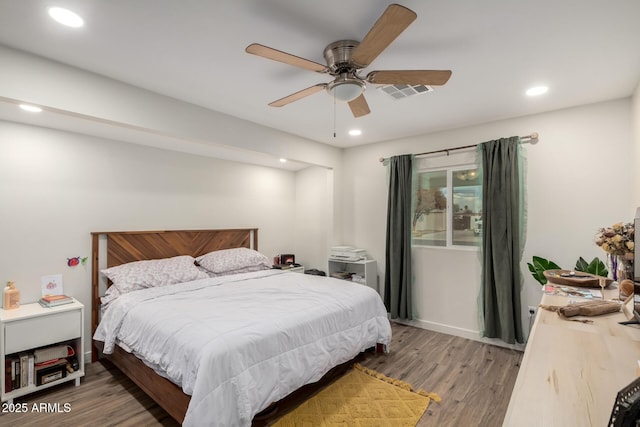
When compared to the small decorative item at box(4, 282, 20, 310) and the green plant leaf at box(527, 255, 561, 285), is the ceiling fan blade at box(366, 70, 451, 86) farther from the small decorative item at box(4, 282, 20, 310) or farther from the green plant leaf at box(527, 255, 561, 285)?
the small decorative item at box(4, 282, 20, 310)

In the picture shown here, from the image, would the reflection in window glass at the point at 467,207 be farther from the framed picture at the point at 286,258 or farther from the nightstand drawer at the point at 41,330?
the nightstand drawer at the point at 41,330

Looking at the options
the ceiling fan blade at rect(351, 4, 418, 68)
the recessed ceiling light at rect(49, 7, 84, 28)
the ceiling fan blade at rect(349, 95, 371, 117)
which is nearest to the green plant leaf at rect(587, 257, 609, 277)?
the ceiling fan blade at rect(349, 95, 371, 117)

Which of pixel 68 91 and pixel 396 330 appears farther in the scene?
pixel 396 330

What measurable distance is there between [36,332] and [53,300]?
0.33 metres

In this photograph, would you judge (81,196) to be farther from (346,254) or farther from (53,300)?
(346,254)

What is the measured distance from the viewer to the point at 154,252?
3.59m

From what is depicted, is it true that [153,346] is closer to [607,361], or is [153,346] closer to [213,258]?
[213,258]

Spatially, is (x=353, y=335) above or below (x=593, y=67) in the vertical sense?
below

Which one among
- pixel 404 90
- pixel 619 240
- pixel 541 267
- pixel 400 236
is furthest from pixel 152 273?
pixel 541 267

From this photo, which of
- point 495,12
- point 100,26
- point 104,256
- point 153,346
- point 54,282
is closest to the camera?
point 495,12

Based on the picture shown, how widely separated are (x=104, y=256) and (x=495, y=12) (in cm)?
389

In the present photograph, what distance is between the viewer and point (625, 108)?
2803mm

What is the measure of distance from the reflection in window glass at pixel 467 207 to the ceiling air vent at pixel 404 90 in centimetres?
148

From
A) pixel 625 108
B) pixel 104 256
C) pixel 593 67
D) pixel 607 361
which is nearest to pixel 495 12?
pixel 593 67
